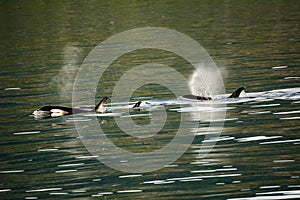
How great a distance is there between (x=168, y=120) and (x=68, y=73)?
50.4 feet

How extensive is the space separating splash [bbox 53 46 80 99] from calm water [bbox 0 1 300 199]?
52mm

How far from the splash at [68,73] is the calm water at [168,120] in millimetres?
52

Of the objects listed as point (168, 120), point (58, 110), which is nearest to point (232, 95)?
point (168, 120)

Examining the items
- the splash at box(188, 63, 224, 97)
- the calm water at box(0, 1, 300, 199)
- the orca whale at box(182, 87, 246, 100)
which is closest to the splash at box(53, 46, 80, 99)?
the calm water at box(0, 1, 300, 199)

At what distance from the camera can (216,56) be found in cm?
4191

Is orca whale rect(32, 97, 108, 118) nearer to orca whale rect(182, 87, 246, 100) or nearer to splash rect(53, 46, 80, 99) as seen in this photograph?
orca whale rect(182, 87, 246, 100)

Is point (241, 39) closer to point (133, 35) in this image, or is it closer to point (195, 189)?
point (133, 35)

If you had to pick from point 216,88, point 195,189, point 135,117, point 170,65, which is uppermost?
point 170,65

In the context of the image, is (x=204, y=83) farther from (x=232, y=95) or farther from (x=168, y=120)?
(x=168, y=120)

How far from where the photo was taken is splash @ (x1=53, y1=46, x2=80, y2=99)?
3495 cm

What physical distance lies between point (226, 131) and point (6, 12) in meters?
58.6

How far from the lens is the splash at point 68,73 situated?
34947 mm

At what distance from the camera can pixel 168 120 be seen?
25.8 metres

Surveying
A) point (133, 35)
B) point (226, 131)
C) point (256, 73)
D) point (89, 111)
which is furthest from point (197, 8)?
point (226, 131)
